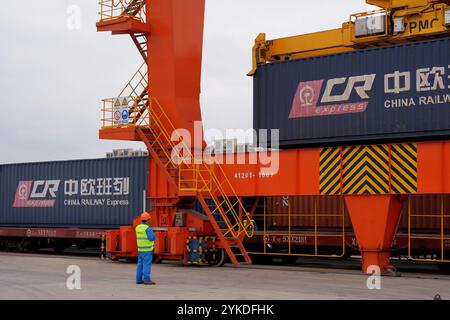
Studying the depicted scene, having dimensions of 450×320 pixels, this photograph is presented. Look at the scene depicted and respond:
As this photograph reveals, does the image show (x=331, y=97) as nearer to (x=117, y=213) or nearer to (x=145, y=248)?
(x=145, y=248)

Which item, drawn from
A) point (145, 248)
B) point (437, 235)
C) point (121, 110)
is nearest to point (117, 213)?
point (121, 110)

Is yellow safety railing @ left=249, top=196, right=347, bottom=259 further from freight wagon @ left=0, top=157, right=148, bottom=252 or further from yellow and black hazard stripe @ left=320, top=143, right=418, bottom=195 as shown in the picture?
freight wagon @ left=0, top=157, right=148, bottom=252

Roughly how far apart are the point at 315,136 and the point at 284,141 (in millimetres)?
939

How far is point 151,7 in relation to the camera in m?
21.2

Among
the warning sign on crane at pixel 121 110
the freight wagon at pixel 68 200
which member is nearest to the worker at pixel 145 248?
the warning sign on crane at pixel 121 110

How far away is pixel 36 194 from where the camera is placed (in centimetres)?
2802

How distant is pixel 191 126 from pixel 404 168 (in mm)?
6592

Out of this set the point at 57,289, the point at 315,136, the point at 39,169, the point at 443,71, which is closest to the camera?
the point at 57,289

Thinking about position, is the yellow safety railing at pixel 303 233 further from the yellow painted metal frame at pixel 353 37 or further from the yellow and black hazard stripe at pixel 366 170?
the yellow painted metal frame at pixel 353 37

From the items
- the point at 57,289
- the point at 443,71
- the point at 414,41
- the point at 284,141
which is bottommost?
the point at 57,289

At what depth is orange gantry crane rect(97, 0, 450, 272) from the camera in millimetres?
18859
